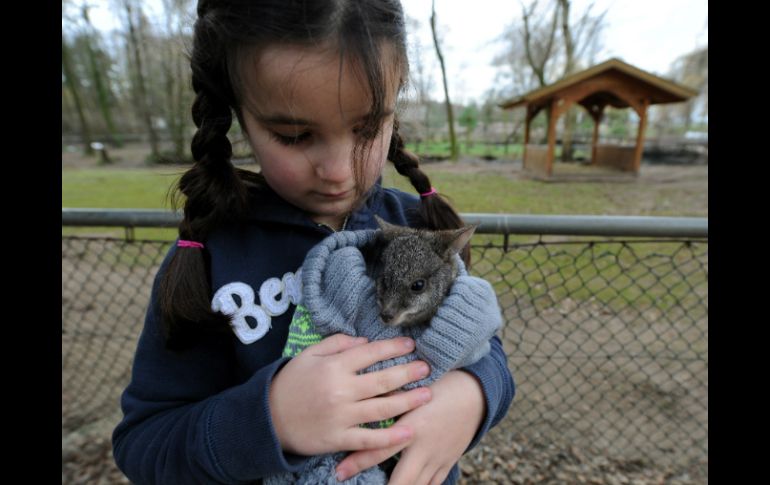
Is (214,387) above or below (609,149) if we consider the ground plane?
below

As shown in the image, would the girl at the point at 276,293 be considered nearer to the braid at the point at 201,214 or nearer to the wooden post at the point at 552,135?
the braid at the point at 201,214

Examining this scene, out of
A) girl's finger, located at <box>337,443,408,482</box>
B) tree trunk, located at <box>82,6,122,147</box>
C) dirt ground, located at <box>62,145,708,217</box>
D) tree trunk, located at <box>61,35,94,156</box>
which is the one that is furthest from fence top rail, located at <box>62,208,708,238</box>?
tree trunk, located at <box>61,35,94,156</box>

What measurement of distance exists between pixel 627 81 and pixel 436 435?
1198 cm

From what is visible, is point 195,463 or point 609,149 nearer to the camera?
point 195,463

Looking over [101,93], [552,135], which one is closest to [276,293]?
[552,135]

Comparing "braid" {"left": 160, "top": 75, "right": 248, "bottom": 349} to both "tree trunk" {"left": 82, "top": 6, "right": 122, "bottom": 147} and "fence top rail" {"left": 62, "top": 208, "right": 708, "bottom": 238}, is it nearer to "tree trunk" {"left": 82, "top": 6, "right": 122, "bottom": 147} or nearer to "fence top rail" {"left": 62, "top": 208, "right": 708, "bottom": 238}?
"fence top rail" {"left": 62, "top": 208, "right": 708, "bottom": 238}

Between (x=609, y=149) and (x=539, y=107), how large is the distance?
2.47 meters

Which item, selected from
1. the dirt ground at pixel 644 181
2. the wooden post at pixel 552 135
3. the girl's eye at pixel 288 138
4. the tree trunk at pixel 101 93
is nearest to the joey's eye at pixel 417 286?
the girl's eye at pixel 288 138

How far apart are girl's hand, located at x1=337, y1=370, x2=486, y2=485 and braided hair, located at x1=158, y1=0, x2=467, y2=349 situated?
1.78ft

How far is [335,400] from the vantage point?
109cm

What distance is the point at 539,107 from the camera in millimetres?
12180

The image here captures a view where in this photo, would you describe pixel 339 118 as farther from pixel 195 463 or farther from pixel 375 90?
pixel 195 463

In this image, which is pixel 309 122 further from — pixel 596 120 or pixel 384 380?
pixel 596 120
